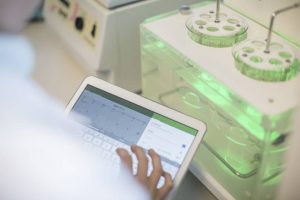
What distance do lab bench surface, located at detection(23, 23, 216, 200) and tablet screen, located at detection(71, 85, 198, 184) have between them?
185 mm

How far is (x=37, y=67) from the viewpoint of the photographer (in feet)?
2.88

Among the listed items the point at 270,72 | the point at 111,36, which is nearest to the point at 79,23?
the point at 111,36

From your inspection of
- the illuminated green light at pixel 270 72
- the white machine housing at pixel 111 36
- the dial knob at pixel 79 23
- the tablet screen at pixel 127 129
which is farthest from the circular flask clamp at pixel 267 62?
the dial knob at pixel 79 23

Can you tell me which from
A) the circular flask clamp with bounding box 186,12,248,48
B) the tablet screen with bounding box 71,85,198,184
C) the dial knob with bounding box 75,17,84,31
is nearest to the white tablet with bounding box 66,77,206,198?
the tablet screen with bounding box 71,85,198,184

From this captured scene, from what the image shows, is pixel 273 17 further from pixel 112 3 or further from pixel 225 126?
pixel 112 3

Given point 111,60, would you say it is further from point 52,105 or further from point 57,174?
point 57,174

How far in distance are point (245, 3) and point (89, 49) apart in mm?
312

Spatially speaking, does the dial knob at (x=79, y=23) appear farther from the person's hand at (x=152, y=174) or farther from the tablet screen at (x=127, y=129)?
the person's hand at (x=152, y=174)

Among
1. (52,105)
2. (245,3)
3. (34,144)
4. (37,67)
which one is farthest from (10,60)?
(245,3)

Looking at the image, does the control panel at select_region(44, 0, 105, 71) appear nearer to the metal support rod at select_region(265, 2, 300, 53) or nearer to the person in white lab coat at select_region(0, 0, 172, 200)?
the person in white lab coat at select_region(0, 0, 172, 200)

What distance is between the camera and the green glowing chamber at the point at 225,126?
1.69ft

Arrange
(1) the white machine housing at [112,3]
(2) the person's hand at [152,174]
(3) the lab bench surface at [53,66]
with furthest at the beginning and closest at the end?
(3) the lab bench surface at [53,66]
(1) the white machine housing at [112,3]
(2) the person's hand at [152,174]

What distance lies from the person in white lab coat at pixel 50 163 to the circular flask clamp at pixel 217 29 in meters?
0.18

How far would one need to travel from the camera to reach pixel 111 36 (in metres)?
0.74
